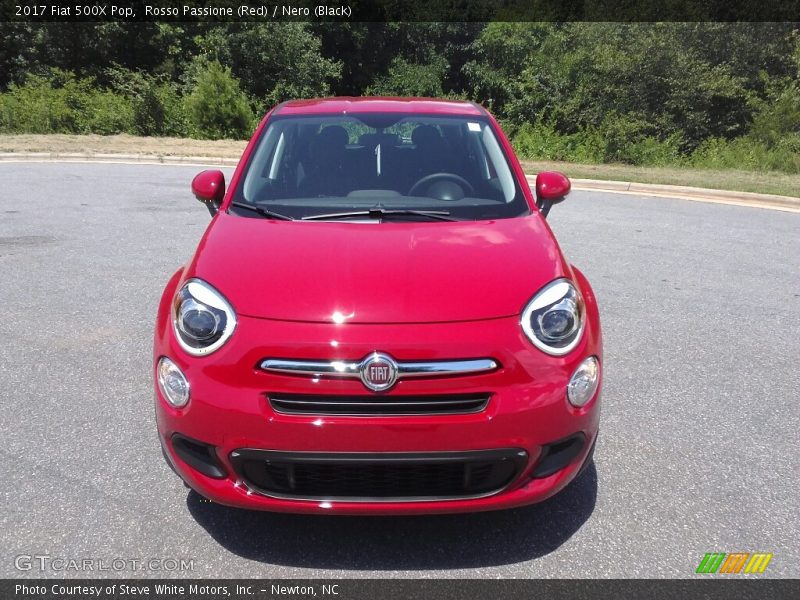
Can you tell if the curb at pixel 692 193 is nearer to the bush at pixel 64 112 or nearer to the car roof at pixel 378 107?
the car roof at pixel 378 107

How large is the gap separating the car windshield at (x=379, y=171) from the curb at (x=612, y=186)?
980cm

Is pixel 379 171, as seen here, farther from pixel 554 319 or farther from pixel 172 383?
pixel 172 383

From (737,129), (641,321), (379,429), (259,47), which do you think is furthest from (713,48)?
(379,429)

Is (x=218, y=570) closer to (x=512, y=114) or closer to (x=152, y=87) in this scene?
(x=152, y=87)

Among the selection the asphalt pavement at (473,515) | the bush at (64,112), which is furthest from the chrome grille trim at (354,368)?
the bush at (64,112)

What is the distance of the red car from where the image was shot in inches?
95.1

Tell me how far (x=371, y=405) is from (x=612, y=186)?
41.3ft

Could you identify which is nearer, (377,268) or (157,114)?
(377,268)

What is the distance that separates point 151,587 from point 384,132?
8.48 feet

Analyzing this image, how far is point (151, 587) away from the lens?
251 cm

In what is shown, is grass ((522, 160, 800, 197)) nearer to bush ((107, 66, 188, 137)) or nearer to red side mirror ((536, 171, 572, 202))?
red side mirror ((536, 171, 572, 202))

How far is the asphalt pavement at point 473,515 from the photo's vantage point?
8.82 ft

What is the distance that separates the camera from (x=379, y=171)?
379 centimetres

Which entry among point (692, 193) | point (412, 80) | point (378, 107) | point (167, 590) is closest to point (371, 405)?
point (167, 590)
